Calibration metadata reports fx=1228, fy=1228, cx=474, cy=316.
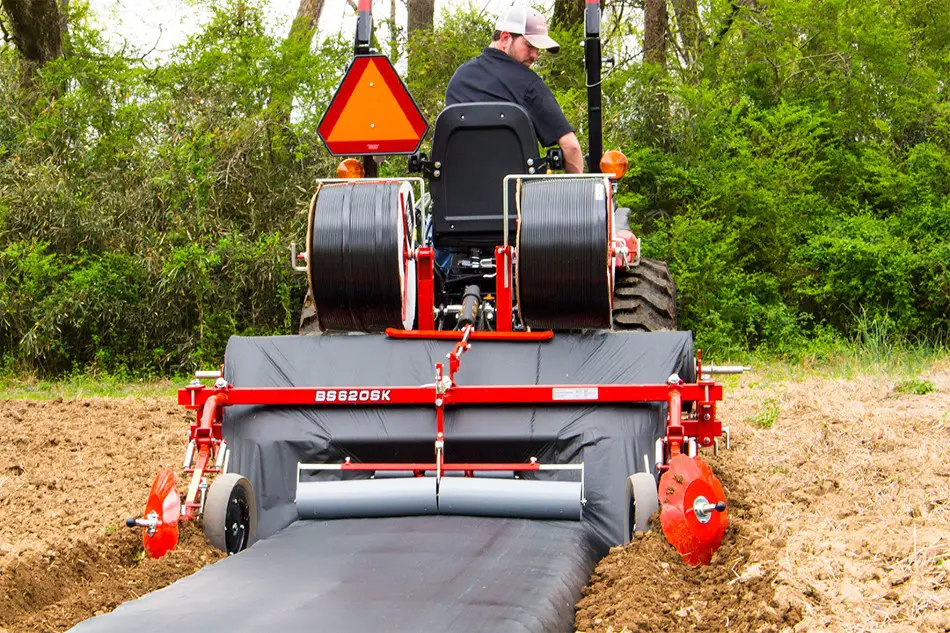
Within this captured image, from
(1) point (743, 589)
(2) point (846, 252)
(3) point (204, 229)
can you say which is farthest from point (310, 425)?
(2) point (846, 252)

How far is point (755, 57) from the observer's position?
46.1ft

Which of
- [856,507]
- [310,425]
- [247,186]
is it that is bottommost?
[856,507]

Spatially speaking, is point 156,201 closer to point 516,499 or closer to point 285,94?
point 285,94

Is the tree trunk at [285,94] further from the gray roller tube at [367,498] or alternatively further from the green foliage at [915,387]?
the gray roller tube at [367,498]

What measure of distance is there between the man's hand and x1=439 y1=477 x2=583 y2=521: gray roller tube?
7.27 feet

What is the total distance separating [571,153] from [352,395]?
205 cm

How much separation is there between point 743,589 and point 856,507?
57.2 inches

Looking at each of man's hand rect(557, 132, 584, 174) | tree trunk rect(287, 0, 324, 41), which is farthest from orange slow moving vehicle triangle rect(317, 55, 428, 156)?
tree trunk rect(287, 0, 324, 41)

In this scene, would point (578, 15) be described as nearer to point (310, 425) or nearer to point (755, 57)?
point (755, 57)

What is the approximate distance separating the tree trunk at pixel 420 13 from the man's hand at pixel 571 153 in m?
9.95

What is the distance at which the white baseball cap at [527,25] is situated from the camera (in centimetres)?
673

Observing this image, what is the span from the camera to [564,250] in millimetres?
5496

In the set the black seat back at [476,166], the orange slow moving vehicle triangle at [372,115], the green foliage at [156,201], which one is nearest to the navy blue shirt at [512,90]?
the orange slow moving vehicle triangle at [372,115]

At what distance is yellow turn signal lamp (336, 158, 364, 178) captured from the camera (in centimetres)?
681
